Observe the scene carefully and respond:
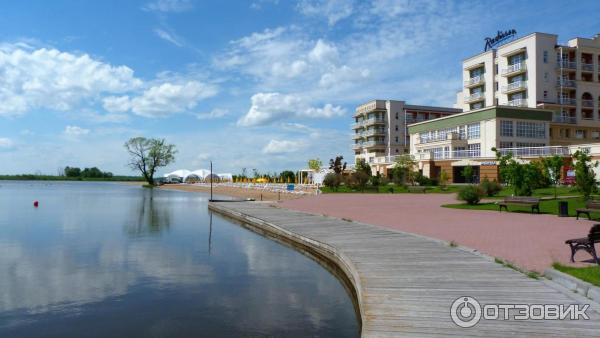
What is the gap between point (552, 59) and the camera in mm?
61562

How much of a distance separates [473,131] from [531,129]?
697 centimetres

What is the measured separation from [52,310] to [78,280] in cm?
261

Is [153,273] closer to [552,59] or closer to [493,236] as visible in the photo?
[493,236]

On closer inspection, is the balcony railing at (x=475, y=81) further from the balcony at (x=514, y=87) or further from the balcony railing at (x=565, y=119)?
the balcony railing at (x=565, y=119)

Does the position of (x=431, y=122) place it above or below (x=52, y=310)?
above

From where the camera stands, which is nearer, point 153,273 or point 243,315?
point 243,315

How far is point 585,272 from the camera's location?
328 inches

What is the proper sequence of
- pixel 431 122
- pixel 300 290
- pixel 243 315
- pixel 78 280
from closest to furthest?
pixel 243 315 < pixel 300 290 < pixel 78 280 < pixel 431 122

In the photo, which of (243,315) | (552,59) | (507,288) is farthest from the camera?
(552,59)

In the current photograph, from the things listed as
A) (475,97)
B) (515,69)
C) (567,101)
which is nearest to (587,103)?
(567,101)

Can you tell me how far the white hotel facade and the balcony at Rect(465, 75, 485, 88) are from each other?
26 centimetres

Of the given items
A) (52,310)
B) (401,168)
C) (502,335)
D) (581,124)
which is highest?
(581,124)

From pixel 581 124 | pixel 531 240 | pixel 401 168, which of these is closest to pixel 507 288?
pixel 531 240

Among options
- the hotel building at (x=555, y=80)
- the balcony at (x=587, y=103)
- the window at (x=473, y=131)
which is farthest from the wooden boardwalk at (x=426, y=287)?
the balcony at (x=587, y=103)
